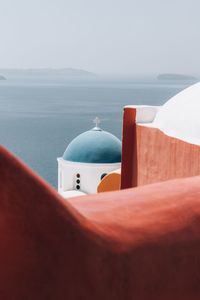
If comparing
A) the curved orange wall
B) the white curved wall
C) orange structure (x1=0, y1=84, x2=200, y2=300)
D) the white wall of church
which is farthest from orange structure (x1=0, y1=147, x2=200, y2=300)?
the white wall of church

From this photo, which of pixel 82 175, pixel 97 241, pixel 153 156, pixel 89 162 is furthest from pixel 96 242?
pixel 82 175

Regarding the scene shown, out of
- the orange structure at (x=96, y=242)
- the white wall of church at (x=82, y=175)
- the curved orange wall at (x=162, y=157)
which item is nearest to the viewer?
the orange structure at (x=96, y=242)

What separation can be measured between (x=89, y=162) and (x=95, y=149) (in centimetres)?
39

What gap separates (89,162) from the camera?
53.6 ft

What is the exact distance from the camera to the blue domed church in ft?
53.4

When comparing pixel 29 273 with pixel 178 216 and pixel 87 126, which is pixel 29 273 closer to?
pixel 178 216

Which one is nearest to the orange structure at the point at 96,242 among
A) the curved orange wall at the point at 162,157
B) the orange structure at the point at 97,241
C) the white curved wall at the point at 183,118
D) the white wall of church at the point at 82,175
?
the orange structure at the point at 97,241

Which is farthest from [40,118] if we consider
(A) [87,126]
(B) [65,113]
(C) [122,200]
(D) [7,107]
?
(C) [122,200]

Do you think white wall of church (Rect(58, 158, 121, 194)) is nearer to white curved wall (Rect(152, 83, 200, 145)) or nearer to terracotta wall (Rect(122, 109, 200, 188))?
terracotta wall (Rect(122, 109, 200, 188))

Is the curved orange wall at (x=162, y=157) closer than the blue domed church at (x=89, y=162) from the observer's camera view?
Yes

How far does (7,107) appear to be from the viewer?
10250cm

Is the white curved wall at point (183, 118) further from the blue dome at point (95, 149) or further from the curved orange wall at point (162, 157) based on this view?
the blue dome at point (95, 149)

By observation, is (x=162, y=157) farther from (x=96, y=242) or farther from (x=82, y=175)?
(x=82, y=175)

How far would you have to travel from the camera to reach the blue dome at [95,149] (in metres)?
16.3
